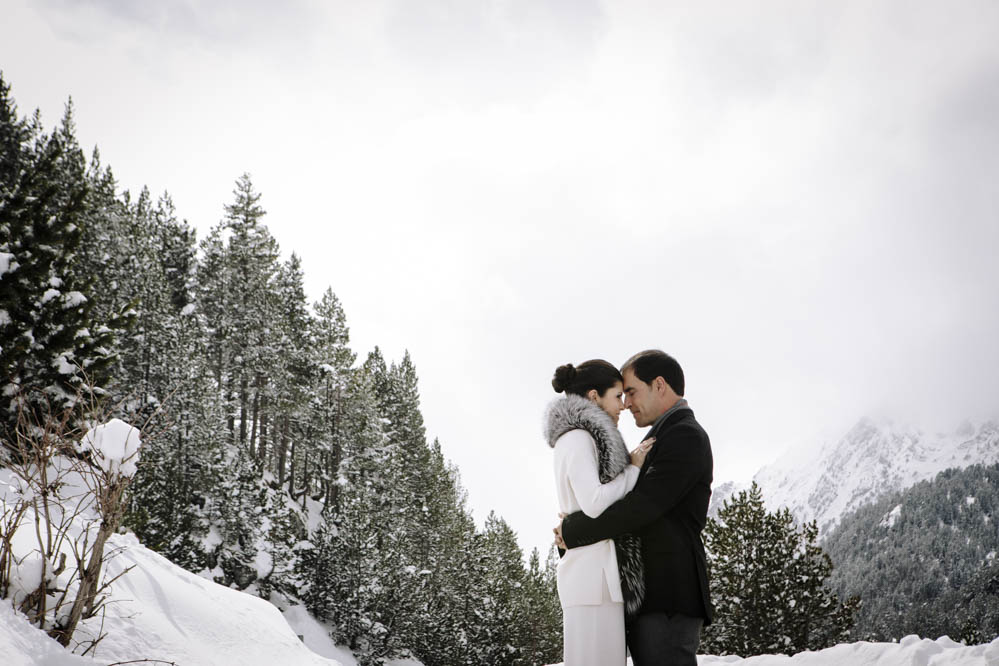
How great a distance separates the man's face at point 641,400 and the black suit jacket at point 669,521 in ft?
0.86

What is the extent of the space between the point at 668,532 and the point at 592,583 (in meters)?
0.54

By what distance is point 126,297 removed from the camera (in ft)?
96.1

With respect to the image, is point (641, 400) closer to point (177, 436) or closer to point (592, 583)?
point (592, 583)

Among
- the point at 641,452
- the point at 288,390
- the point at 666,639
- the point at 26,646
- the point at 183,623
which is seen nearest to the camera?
the point at 666,639

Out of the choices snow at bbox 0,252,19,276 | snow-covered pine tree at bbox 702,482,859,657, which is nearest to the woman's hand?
snow at bbox 0,252,19,276

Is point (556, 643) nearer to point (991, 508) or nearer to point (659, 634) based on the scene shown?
point (659, 634)

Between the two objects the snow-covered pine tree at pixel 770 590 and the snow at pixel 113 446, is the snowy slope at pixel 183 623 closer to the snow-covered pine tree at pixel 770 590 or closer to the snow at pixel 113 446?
the snow at pixel 113 446

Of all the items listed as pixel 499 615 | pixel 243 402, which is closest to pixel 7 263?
pixel 243 402

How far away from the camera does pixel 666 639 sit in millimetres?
3326

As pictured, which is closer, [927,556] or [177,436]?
[177,436]

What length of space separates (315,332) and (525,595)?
25.6 m

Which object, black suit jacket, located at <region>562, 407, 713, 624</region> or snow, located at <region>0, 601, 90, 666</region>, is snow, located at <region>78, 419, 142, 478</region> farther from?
black suit jacket, located at <region>562, 407, 713, 624</region>

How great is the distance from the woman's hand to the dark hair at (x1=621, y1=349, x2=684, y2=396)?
39 centimetres

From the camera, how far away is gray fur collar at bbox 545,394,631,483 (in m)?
3.65
